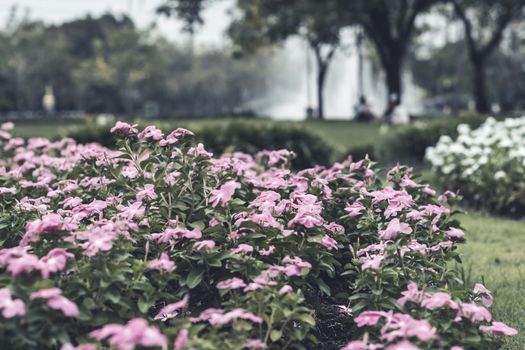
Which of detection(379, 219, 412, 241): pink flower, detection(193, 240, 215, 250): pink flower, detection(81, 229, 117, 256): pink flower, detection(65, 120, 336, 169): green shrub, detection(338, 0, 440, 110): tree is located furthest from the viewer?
detection(338, 0, 440, 110): tree

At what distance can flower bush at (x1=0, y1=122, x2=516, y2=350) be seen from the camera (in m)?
2.38

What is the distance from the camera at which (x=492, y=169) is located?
8164 millimetres

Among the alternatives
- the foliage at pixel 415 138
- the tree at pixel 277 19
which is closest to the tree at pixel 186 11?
the tree at pixel 277 19

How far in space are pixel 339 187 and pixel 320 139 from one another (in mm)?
6977

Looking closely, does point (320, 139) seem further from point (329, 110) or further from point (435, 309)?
point (329, 110)

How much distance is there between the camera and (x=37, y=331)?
7.69 feet

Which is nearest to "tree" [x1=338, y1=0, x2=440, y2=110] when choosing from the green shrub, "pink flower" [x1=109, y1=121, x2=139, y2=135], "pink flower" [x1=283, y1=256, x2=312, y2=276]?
the green shrub

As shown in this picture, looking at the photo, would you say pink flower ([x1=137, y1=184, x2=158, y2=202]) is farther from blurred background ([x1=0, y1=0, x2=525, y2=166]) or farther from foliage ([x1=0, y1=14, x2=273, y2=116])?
foliage ([x1=0, y1=14, x2=273, y2=116])

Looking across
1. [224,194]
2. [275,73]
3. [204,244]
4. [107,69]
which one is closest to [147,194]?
[224,194]

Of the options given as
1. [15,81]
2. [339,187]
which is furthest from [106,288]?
[15,81]

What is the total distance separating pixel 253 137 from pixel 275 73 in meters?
94.6

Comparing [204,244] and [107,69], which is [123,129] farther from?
[107,69]

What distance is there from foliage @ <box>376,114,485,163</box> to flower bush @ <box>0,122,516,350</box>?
9.06 m

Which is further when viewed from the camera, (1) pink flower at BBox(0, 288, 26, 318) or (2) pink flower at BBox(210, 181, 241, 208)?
(2) pink flower at BBox(210, 181, 241, 208)
